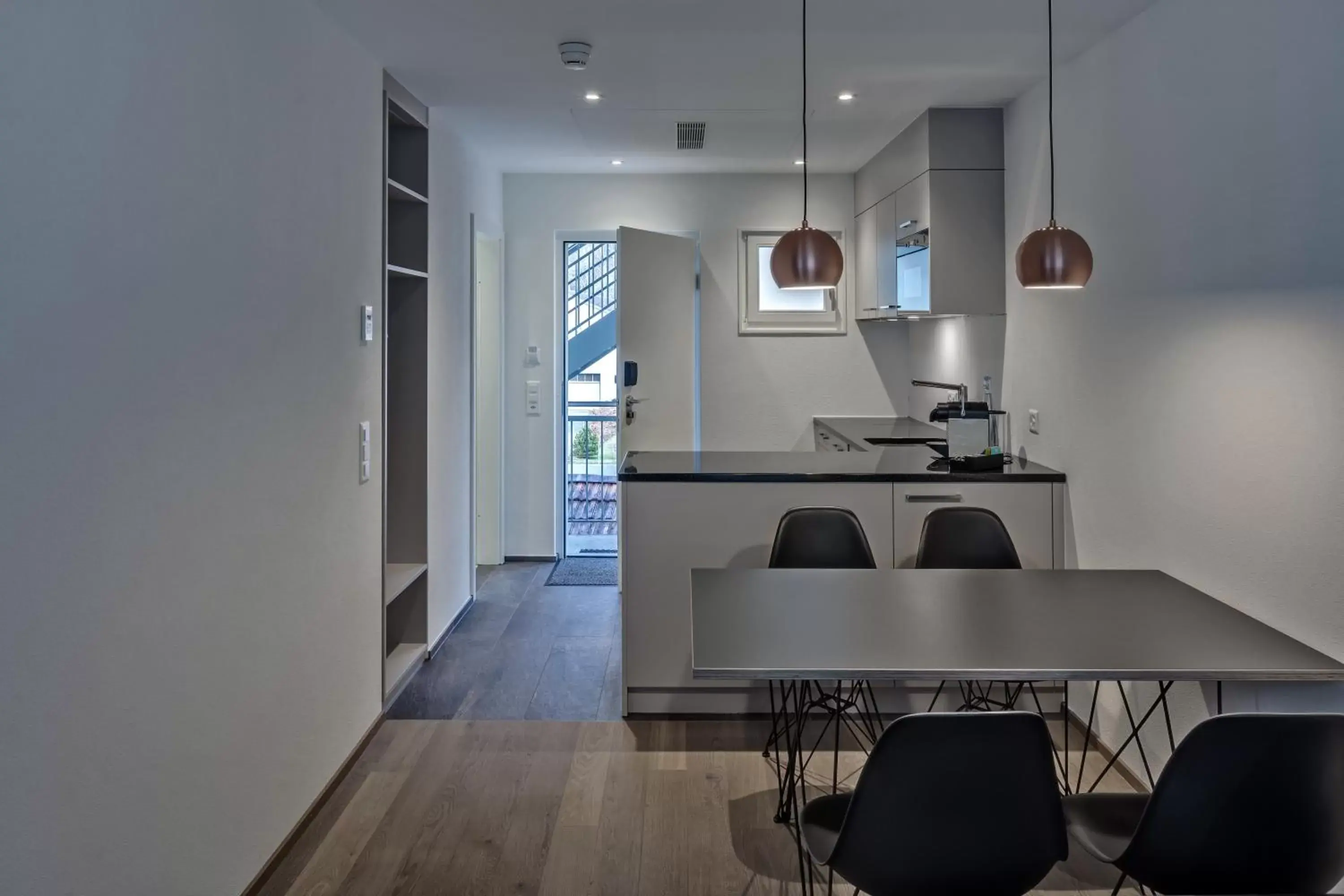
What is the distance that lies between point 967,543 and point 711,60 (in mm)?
2045

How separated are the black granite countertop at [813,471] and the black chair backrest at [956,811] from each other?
1933mm

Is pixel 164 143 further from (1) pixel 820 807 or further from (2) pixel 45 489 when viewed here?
(1) pixel 820 807

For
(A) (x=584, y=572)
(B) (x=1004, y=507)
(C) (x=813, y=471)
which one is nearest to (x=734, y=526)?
(C) (x=813, y=471)

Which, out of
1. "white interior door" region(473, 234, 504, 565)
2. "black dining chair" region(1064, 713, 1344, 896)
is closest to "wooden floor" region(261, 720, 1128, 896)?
"black dining chair" region(1064, 713, 1344, 896)

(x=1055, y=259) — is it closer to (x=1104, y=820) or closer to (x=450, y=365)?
(x=1104, y=820)

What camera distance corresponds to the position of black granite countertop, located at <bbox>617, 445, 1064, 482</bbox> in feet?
11.7

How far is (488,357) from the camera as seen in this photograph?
239 inches

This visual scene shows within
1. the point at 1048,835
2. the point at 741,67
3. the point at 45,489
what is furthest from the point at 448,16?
the point at 1048,835

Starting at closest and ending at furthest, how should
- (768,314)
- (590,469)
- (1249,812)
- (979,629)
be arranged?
(1249,812) → (979,629) → (768,314) → (590,469)

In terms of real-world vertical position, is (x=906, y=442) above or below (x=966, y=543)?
above

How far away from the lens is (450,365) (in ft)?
15.5

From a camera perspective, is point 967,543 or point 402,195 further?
point 402,195

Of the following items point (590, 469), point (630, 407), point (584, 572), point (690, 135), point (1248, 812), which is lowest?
point (584, 572)

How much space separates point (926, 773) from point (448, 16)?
269 centimetres
